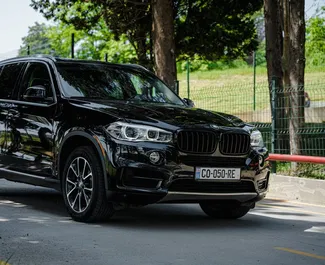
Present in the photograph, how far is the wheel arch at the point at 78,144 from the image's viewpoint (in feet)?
26.8

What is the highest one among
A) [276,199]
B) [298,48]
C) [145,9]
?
[145,9]

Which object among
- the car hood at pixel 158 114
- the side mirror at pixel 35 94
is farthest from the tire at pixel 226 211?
the side mirror at pixel 35 94

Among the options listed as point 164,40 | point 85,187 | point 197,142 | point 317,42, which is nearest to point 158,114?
point 197,142

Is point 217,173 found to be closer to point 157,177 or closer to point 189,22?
point 157,177

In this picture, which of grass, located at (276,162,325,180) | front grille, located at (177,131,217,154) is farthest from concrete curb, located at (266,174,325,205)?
front grille, located at (177,131,217,154)

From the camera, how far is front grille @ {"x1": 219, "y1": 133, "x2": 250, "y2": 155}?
27.6 feet

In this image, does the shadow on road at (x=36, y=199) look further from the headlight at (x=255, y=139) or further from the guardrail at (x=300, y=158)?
the guardrail at (x=300, y=158)

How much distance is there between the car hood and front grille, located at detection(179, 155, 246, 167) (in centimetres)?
35

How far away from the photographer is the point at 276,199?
41.2 feet

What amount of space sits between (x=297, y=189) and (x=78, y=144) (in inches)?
191

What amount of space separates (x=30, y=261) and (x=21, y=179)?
11.6ft

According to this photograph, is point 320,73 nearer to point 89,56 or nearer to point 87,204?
point 89,56

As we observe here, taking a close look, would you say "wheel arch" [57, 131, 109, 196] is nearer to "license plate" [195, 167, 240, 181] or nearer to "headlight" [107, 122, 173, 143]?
"headlight" [107, 122, 173, 143]

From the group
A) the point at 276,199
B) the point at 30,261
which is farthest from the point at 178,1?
the point at 30,261
